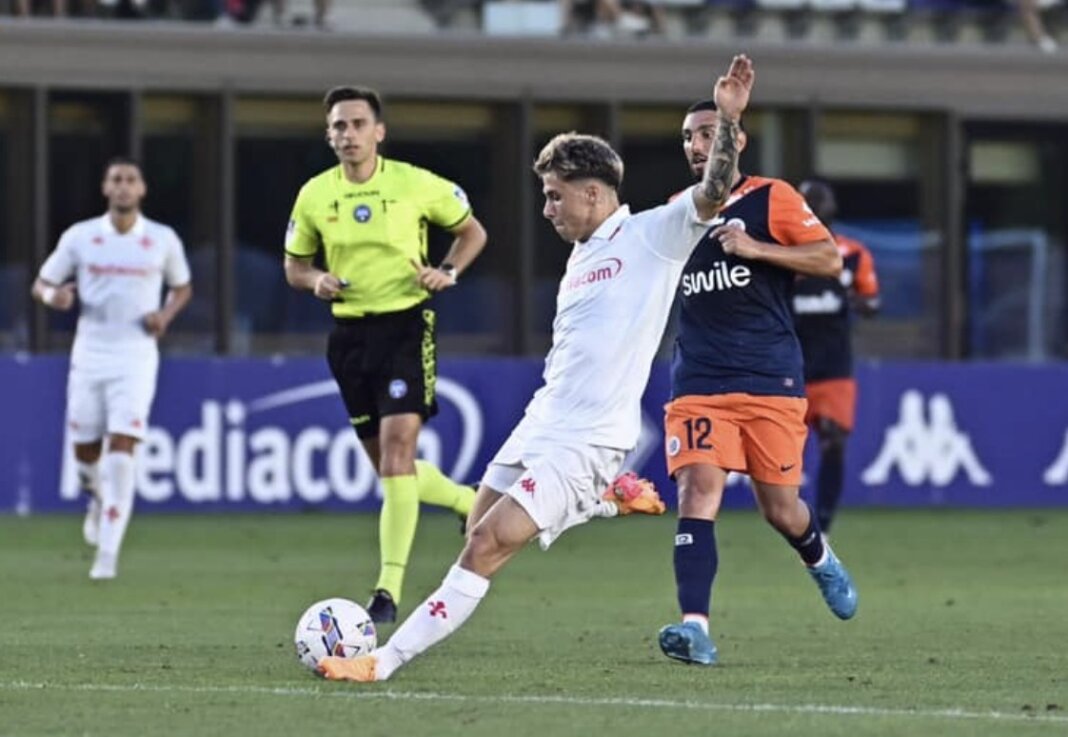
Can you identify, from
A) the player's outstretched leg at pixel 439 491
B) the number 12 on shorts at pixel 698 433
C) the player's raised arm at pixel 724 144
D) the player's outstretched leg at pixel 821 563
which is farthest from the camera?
the player's outstretched leg at pixel 439 491

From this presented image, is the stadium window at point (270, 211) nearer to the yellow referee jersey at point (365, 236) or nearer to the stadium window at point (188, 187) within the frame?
the stadium window at point (188, 187)

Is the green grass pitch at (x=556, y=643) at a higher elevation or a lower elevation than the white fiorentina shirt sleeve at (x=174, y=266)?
lower

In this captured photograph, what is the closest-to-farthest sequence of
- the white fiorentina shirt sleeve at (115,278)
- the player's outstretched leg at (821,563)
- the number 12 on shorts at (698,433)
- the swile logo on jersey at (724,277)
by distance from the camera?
1. the number 12 on shorts at (698,433)
2. the swile logo on jersey at (724,277)
3. the player's outstretched leg at (821,563)
4. the white fiorentina shirt sleeve at (115,278)

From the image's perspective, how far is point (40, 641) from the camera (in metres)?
11.8

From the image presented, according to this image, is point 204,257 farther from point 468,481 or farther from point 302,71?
point 468,481

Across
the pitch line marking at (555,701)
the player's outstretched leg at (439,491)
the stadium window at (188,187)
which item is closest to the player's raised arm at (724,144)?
the pitch line marking at (555,701)

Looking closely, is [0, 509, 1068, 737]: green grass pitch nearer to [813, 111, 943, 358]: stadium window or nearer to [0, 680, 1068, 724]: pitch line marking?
[0, 680, 1068, 724]: pitch line marking

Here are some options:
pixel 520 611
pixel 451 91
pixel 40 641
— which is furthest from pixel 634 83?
pixel 40 641

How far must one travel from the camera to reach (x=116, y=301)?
659 inches

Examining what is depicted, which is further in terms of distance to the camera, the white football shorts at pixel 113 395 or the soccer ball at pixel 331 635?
the white football shorts at pixel 113 395

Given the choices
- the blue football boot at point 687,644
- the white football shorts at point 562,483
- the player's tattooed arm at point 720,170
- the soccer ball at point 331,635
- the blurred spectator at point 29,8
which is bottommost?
Result: the blue football boot at point 687,644

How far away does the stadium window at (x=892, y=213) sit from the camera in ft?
90.9

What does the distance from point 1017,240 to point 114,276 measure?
13.6 m

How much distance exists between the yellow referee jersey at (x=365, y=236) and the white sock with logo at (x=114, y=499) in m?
3.03
